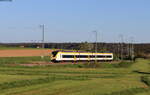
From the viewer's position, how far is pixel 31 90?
921 inches

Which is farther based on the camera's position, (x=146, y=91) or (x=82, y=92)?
(x=146, y=91)

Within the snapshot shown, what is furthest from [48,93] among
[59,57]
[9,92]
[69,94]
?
[59,57]

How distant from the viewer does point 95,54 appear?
83062 mm

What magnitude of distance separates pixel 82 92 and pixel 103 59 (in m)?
65.3

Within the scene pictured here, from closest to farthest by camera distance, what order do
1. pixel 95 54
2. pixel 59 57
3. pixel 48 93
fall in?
1. pixel 48 93
2. pixel 59 57
3. pixel 95 54

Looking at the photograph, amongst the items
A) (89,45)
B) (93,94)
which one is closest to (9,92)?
(93,94)

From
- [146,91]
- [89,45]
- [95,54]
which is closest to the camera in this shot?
[146,91]

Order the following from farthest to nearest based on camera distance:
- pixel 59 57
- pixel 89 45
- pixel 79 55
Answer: pixel 89 45 → pixel 79 55 → pixel 59 57

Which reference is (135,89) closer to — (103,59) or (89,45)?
(103,59)

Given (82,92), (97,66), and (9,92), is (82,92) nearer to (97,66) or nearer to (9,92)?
(9,92)

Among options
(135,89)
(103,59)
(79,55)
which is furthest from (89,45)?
(135,89)

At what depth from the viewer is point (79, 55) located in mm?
76188

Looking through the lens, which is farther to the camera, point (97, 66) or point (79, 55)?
point (79, 55)

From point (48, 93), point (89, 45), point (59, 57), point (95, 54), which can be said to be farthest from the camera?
point (89, 45)
